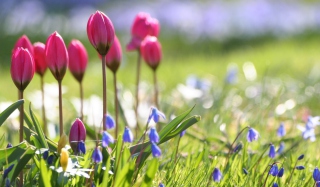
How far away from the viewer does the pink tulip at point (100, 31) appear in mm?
1945

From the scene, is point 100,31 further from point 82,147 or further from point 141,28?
point 141,28

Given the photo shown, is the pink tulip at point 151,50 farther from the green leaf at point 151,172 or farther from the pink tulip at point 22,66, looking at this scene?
the green leaf at point 151,172

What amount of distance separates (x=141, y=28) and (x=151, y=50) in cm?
16

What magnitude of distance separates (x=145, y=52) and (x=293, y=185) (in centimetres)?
75

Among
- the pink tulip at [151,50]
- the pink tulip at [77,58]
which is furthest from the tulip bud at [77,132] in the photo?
the pink tulip at [151,50]

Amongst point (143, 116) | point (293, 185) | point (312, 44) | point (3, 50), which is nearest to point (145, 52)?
point (293, 185)

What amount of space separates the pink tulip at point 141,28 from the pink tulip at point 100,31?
58cm

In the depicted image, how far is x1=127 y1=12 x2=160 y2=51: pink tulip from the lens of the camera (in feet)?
8.35

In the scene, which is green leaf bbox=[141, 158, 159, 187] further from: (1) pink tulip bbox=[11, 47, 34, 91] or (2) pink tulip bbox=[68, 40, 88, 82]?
(2) pink tulip bbox=[68, 40, 88, 82]

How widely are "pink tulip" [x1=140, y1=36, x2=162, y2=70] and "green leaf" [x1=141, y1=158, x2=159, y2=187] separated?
31.0 inches

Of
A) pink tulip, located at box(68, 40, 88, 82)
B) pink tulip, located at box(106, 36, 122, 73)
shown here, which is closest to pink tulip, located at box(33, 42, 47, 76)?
pink tulip, located at box(68, 40, 88, 82)

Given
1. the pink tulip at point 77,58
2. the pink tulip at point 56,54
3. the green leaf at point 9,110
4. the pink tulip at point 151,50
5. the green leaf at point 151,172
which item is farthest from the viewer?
the pink tulip at point 151,50

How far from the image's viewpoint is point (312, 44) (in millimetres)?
7305

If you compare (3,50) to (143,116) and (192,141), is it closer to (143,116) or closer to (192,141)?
(143,116)
